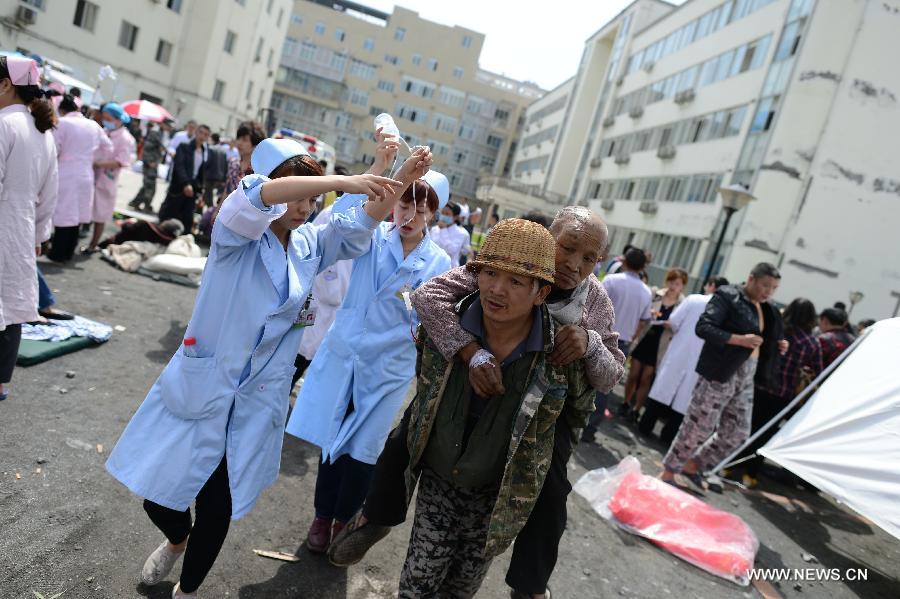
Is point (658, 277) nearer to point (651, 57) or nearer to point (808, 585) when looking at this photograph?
point (651, 57)

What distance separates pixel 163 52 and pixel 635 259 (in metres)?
34.1

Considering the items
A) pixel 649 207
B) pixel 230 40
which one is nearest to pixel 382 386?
pixel 649 207

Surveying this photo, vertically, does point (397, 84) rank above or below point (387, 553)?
above

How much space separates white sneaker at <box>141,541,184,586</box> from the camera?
258cm

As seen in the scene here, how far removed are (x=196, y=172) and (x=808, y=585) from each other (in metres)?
9.80

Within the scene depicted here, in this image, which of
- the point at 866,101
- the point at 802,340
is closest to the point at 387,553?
the point at 802,340

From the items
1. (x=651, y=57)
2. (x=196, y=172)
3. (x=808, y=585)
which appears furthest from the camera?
(x=651, y=57)

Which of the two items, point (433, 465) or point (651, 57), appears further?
point (651, 57)

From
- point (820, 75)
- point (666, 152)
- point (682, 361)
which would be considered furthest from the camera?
point (666, 152)

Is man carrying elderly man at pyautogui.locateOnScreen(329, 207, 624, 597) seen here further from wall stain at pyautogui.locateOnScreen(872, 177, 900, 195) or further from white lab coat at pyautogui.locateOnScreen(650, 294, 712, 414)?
wall stain at pyautogui.locateOnScreen(872, 177, 900, 195)

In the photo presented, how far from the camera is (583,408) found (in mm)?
2299

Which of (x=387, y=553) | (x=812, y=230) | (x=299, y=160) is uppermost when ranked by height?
(x=812, y=230)

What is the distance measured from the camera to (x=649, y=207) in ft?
97.9

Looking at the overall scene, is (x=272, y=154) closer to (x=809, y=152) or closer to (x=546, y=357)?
(x=546, y=357)
